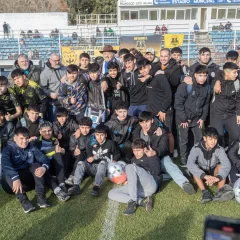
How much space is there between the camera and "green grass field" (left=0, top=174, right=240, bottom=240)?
385 cm

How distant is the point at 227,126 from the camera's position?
18.7 feet

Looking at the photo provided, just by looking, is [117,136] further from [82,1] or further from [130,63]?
[82,1]

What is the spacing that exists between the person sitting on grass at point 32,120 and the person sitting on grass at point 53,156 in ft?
0.72

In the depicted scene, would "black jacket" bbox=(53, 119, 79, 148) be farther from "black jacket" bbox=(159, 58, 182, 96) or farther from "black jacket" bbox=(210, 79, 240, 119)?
"black jacket" bbox=(210, 79, 240, 119)

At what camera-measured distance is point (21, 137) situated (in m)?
4.63

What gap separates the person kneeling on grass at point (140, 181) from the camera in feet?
14.5

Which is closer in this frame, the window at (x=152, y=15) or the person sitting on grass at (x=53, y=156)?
the person sitting on grass at (x=53, y=156)

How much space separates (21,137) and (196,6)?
103ft

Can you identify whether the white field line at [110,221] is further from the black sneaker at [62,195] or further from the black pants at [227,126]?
the black pants at [227,126]

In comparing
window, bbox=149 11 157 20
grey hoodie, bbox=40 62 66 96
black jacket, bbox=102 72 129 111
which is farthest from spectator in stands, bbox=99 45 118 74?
window, bbox=149 11 157 20

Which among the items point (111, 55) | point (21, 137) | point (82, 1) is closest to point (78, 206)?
point (21, 137)

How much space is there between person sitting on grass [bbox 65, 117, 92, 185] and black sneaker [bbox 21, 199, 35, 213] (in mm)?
1172

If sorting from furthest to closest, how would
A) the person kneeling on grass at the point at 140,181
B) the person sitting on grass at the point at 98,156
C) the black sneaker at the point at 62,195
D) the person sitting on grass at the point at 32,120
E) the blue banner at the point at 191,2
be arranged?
the blue banner at the point at 191,2 < the person sitting on grass at the point at 32,120 < the person sitting on grass at the point at 98,156 < the black sneaker at the point at 62,195 < the person kneeling on grass at the point at 140,181

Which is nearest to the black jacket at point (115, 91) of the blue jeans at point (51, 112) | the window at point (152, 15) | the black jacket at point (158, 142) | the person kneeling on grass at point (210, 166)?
the black jacket at point (158, 142)
